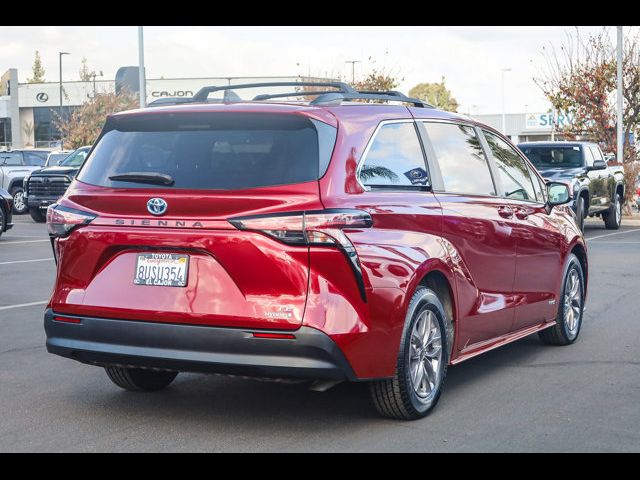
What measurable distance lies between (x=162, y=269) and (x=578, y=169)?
16.9m

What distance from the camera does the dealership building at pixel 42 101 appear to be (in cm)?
8038

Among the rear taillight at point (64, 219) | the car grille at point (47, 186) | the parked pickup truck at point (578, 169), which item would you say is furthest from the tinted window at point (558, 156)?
the rear taillight at point (64, 219)

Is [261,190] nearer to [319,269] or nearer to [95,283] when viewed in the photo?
[319,269]

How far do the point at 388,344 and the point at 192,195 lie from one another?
4.28 feet

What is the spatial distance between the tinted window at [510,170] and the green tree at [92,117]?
54.6 meters

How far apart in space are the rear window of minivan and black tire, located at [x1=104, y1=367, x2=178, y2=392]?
137cm

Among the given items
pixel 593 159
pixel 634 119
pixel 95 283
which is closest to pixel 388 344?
pixel 95 283

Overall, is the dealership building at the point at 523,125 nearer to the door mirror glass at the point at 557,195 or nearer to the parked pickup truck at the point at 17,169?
the parked pickup truck at the point at 17,169

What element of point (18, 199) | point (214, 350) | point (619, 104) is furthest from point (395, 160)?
point (18, 199)

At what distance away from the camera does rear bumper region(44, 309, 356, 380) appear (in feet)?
18.5

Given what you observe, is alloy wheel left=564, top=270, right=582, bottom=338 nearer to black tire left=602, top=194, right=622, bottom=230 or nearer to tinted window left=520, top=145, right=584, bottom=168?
tinted window left=520, top=145, right=584, bottom=168

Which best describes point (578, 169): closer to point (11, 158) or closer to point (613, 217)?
point (613, 217)

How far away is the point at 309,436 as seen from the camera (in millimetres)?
5977

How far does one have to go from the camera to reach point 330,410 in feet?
21.8
